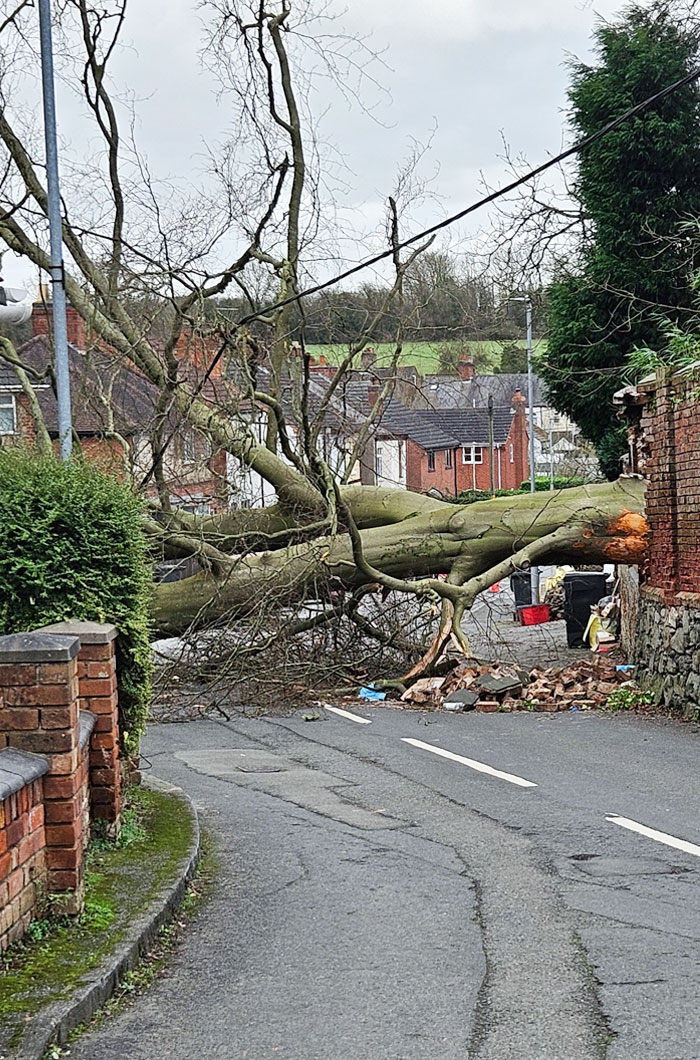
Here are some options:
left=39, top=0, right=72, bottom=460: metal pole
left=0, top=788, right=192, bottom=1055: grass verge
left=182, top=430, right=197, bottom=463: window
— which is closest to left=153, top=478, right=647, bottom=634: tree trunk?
left=182, top=430, right=197, bottom=463: window

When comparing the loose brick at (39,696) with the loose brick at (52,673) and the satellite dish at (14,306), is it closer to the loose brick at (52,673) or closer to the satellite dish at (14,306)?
the loose brick at (52,673)

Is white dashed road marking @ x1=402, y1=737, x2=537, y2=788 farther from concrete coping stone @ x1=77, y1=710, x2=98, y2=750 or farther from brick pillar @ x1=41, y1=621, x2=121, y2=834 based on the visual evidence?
concrete coping stone @ x1=77, y1=710, x2=98, y2=750

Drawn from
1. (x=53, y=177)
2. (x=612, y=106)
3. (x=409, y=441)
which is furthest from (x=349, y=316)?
(x=409, y=441)

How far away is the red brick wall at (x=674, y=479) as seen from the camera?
14.5 metres

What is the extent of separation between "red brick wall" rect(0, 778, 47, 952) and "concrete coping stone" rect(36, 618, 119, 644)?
4.34ft

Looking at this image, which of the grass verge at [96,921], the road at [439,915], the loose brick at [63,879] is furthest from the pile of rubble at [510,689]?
the loose brick at [63,879]

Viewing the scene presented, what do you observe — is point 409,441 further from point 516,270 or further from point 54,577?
point 54,577

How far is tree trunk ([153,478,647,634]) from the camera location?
17078mm

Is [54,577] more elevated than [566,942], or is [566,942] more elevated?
[54,577]

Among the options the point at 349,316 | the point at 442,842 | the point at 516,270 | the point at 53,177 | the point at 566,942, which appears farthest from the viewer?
the point at 516,270

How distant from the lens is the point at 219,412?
18.2m

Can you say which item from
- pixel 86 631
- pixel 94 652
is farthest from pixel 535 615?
pixel 86 631

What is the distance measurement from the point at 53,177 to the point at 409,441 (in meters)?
58.4

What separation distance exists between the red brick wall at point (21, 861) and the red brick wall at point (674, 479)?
10386mm
